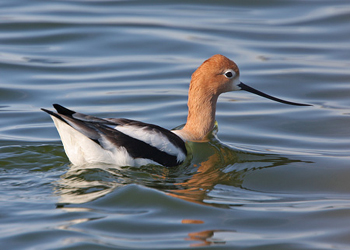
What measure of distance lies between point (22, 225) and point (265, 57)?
7431 mm

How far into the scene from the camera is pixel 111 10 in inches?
546

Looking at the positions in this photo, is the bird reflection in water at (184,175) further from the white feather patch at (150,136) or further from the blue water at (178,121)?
the white feather patch at (150,136)

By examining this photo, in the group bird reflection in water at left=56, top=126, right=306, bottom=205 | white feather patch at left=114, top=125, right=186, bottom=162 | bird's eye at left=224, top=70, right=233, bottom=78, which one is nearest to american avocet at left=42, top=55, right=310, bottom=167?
white feather patch at left=114, top=125, right=186, bottom=162

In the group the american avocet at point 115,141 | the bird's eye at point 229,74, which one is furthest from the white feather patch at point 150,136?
the bird's eye at point 229,74

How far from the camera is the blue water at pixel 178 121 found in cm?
538

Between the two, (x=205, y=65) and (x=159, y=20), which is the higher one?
(x=159, y=20)

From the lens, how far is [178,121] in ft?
29.8

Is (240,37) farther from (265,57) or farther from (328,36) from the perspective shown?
(328,36)

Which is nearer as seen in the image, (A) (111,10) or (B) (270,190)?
(B) (270,190)

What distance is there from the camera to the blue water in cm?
538

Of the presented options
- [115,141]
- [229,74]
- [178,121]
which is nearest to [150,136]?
[115,141]

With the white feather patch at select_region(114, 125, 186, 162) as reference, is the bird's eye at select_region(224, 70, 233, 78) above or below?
above

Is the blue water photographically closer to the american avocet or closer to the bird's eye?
the american avocet

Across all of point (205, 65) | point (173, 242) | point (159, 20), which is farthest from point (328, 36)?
point (173, 242)
